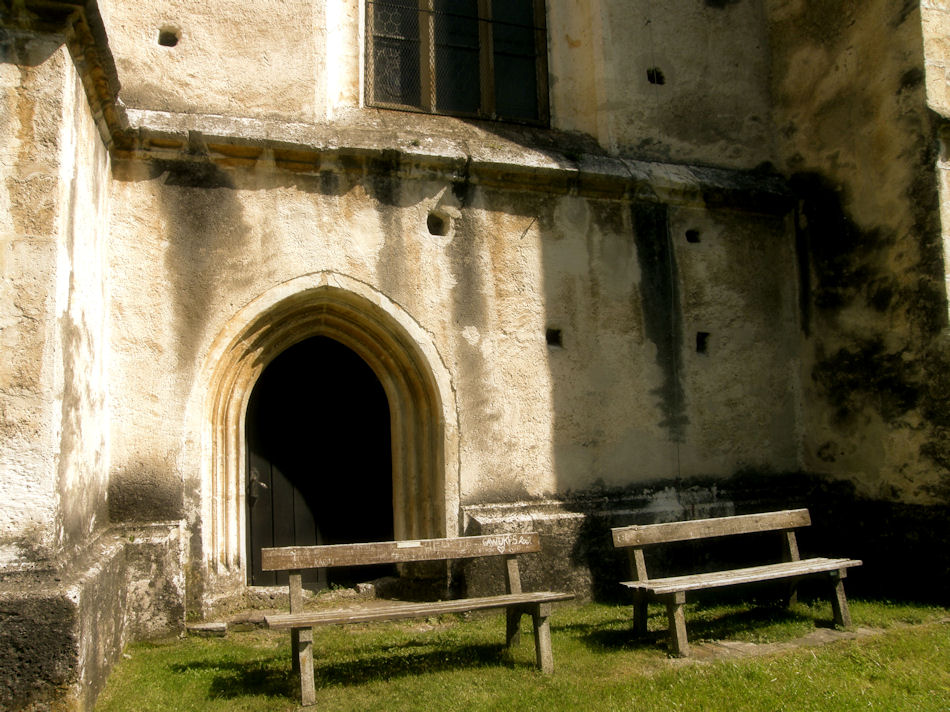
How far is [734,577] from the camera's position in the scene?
4.71 metres

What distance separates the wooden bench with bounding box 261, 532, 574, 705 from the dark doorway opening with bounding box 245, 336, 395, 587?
168cm

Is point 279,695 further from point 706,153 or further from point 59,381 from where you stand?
point 706,153

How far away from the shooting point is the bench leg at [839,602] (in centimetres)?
491

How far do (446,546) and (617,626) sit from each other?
1445 millimetres

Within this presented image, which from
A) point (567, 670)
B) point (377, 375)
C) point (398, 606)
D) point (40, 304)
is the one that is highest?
point (40, 304)

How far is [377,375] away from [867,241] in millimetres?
4117

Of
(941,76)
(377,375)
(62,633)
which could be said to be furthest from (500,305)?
(941,76)

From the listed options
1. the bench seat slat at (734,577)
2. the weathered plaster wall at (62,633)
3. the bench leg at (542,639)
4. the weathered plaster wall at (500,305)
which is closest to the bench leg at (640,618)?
the bench seat slat at (734,577)

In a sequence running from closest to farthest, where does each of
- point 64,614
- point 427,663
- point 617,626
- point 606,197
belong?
point 64,614, point 427,663, point 617,626, point 606,197

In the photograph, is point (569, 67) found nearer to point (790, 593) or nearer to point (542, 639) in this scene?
point (790, 593)

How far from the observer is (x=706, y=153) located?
6.84 metres

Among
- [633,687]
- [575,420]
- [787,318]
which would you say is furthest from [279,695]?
[787,318]

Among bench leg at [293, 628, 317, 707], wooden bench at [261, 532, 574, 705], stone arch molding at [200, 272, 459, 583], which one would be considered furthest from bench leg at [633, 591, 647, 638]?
bench leg at [293, 628, 317, 707]

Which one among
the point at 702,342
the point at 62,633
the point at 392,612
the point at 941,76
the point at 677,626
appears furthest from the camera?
the point at 702,342
